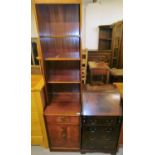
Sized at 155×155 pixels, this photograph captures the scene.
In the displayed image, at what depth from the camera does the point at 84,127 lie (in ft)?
5.35

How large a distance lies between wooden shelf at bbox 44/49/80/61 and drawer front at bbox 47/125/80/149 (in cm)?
86

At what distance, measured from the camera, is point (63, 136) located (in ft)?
5.76

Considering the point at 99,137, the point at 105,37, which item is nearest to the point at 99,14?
the point at 105,37

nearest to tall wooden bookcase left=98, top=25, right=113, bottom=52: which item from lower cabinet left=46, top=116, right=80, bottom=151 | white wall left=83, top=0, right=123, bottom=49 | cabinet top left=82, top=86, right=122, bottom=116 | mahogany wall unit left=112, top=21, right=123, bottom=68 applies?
white wall left=83, top=0, right=123, bottom=49

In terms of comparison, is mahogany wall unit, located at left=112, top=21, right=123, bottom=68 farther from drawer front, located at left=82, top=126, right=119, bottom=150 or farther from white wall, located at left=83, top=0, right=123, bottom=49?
drawer front, located at left=82, top=126, right=119, bottom=150

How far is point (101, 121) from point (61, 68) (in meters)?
0.87

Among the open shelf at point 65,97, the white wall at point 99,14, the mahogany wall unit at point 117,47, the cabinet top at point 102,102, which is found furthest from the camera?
the white wall at point 99,14

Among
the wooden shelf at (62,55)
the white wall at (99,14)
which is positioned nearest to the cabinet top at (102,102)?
the wooden shelf at (62,55)

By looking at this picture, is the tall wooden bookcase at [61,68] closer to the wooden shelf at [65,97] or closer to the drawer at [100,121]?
the wooden shelf at [65,97]

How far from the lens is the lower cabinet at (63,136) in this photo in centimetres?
169

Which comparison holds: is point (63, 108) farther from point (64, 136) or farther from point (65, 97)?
point (64, 136)

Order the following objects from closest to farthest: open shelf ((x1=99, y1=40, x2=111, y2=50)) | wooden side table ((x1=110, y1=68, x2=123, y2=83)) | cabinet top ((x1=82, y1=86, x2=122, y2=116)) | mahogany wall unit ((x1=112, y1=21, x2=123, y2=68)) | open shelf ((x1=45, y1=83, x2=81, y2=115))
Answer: cabinet top ((x1=82, y1=86, x2=122, y2=116))
open shelf ((x1=45, y1=83, x2=81, y2=115))
wooden side table ((x1=110, y1=68, x2=123, y2=83))
mahogany wall unit ((x1=112, y1=21, x2=123, y2=68))
open shelf ((x1=99, y1=40, x2=111, y2=50))

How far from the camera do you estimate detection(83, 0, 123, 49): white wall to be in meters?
3.76
